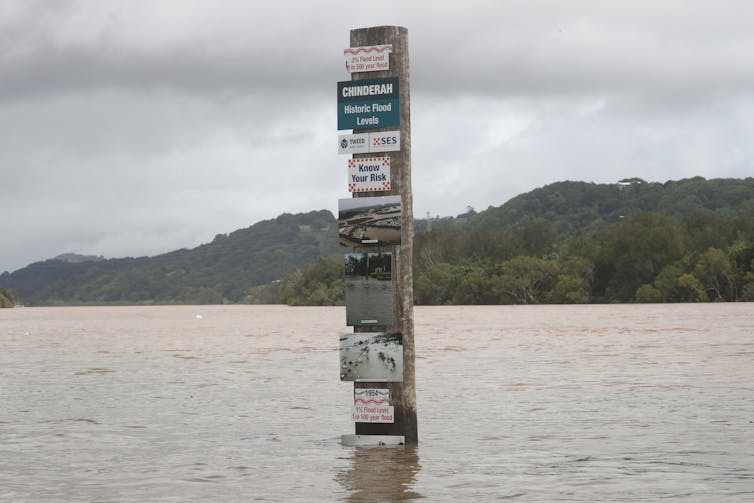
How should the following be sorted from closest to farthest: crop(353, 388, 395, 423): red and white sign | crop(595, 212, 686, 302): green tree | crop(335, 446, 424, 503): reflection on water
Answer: crop(335, 446, 424, 503): reflection on water < crop(353, 388, 395, 423): red and white sign < crop(595, 212, 686, 302): green tree

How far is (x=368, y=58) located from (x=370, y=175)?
1356mm

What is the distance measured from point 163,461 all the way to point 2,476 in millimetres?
1711

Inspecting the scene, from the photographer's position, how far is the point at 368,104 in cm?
1283

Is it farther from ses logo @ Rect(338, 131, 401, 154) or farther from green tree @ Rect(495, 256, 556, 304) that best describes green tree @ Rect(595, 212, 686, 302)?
ses logo @ Rect(338, 131, 401, 154)

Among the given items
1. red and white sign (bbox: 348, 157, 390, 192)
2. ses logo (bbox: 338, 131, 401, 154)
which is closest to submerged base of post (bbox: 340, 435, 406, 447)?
red and white sign (bbox: 348, 157, 390, 192)

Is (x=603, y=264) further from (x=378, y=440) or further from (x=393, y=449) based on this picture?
(x=393, y=449)

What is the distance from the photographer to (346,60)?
1295cm

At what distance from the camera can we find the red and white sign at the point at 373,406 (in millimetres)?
12727

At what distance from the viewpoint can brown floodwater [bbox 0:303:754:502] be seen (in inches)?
400

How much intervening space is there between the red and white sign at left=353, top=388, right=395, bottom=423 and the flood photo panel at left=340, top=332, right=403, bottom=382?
25cm

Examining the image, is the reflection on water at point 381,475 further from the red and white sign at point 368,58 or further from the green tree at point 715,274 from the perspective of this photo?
the green tree at point 715,274

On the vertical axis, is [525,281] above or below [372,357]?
above

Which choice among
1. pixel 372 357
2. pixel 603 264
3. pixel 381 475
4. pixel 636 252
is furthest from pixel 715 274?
pixel 381 475

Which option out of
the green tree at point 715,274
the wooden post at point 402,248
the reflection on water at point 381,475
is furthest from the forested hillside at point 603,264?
the reflection on water at point 381,475
